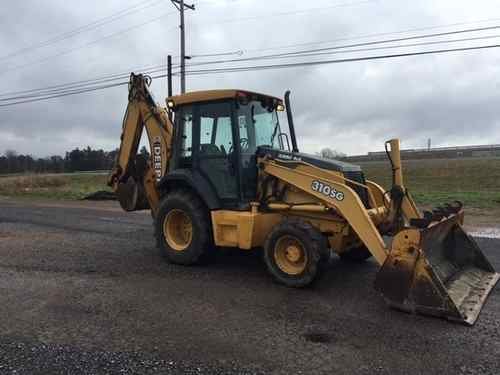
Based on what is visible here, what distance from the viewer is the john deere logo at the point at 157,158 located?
24.5 feet

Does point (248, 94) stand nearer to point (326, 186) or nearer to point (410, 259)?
point (326, 186)

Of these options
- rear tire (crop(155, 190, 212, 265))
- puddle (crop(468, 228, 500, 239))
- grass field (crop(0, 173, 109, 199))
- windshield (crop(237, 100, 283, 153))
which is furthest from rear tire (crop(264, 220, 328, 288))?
grass field (crop(0, 173, 109, 199))

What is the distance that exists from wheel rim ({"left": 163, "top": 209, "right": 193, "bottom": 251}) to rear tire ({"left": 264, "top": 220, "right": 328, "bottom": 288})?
5.78ft

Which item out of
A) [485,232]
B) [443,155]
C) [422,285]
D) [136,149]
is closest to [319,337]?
[422,285]

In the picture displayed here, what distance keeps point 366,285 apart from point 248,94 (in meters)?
3.05

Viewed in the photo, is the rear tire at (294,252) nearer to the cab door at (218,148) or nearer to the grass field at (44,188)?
the cab door at (218,148)

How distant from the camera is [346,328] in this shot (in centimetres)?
437

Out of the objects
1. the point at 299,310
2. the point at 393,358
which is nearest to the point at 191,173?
the point at 299,310

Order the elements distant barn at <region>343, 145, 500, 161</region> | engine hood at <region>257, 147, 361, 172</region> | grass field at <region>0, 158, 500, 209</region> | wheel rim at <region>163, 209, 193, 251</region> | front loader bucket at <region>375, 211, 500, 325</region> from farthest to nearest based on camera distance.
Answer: distant barn at <region>343, 145, 500, 161</region> → grass field at <region>0, 158, 500, 209</region> → wheel rim at <region>163, 209, 193, 251</region> → engine hood at <region>257, 147, 361, 172</region> → front loader bucket at <region>375, 211, 500, 325</region>

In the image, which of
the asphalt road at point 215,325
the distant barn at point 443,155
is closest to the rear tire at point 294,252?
the asphalt road at point 215,325

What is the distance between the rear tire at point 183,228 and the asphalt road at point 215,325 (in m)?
0.23

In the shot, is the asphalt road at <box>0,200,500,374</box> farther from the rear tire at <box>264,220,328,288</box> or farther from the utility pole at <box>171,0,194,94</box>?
the utility pole at <box>171,0,194,94</box>

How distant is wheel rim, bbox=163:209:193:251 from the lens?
22.8 feet

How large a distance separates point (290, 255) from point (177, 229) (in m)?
2.26
